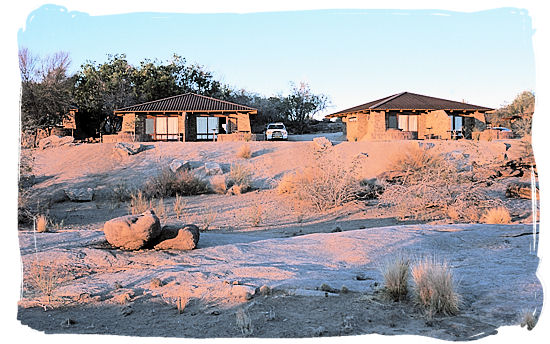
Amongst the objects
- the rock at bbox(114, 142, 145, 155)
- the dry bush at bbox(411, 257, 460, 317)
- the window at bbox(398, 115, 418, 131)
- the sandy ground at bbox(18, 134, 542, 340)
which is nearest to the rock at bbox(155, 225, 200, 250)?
the sandy ground at bbox(18, 134, 542, 340)

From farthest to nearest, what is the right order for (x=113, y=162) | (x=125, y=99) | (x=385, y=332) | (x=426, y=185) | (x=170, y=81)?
(x=170, y=81), (x=125, y=99), (x=113, y=162), (x=426, y=185), (x=385, y=332)

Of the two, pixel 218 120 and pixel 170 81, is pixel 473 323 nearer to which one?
pixel 218 120

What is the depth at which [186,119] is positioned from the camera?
36.4 meters

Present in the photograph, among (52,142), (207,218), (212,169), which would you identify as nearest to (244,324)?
(207,218)

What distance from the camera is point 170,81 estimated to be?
152 ft

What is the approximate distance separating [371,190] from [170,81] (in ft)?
106

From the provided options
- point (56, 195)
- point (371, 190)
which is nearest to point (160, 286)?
point (371, 190)

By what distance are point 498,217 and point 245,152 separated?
613 inches

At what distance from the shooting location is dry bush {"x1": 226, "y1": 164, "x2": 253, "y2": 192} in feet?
66.1

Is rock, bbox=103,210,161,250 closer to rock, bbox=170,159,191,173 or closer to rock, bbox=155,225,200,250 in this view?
rock, bbox=155,225,200,250

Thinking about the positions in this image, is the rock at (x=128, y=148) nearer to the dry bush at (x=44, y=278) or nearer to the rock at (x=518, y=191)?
the rock at (x=518, y=191)

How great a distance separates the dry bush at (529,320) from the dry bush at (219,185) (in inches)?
634

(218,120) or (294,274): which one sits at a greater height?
(218,120)

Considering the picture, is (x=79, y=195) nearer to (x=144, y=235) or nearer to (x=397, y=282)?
(x=144, y=235)
